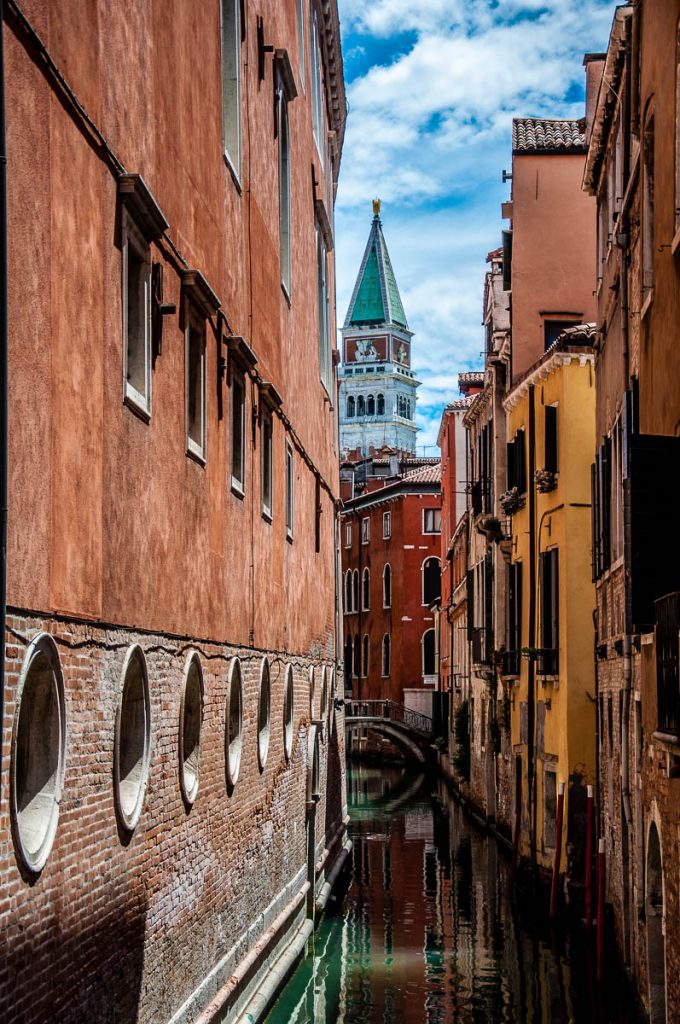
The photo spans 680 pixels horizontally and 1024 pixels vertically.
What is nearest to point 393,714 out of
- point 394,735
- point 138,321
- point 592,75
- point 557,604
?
point 394,735

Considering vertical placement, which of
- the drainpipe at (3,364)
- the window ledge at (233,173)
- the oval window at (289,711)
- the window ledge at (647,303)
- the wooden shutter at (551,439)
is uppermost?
the window ledge at (233,173)

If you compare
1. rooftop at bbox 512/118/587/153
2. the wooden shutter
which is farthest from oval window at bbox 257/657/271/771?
rooftop at bbox 512/118/587/153

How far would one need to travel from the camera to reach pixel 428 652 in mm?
60969

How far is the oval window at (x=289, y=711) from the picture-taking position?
698 inches

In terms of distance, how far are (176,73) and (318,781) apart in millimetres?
13662

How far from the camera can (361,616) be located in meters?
65.8

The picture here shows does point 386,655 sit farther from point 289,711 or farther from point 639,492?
point 639,492

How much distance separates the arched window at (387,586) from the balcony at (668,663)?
173ft

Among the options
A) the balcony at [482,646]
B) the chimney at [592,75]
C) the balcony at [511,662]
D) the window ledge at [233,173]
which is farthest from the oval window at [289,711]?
the balcony at [482,646]

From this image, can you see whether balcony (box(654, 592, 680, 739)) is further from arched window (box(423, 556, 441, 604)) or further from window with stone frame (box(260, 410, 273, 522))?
arched window (box(423, 556, 441, 604))

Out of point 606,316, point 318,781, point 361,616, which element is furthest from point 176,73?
point 361,616

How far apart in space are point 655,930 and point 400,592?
49688 mm

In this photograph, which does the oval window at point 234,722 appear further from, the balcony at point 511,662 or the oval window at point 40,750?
the balcony at point 511,662

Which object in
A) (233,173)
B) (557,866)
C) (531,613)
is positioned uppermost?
(233,173)
